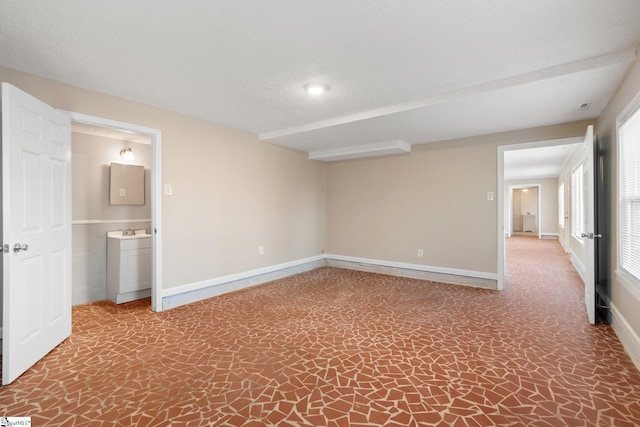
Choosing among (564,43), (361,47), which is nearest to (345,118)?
(361,47)

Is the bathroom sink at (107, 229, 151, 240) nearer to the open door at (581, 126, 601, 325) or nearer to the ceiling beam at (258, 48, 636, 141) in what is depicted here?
the ceiling beam at (258, 48, 636, 141)

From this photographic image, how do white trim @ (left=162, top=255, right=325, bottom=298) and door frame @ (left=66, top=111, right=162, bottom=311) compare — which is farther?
white trim @ (left=162, top=255, right=325, bottom=298)

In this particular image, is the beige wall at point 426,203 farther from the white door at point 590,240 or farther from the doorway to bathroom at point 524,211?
the doorway to bathroom at point 524,211

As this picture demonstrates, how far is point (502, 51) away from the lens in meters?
2.37

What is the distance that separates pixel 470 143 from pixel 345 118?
217 centimetres

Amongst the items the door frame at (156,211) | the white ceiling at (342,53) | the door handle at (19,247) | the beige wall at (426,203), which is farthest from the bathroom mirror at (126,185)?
the beige wall at (426,203)

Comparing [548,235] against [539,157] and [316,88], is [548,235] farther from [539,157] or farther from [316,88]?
[316,88]

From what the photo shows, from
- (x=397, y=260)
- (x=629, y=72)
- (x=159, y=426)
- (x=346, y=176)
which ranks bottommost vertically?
(x=159, y=426)

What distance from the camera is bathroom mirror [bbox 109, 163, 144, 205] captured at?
4.30 metres

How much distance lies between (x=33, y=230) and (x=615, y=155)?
16.9 feet

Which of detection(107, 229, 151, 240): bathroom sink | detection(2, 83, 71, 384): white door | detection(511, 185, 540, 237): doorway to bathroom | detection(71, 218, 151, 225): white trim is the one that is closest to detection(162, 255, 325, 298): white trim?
detection(107, 229, 151, 240): bathroom sink

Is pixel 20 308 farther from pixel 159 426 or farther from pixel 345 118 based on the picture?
pixel 345 118

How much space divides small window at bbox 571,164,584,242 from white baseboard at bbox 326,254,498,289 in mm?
3115

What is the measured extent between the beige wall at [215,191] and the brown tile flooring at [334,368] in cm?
73
